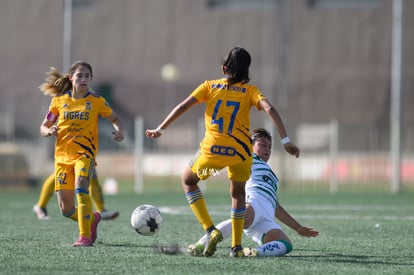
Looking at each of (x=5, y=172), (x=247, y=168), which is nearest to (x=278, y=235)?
(x=247, y=168)

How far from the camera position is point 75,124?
9953mm

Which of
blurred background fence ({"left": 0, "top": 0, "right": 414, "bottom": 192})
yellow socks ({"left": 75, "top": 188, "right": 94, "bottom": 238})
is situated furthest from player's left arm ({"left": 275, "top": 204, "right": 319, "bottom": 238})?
blurred background fence ({"left": 0, "top": 0, "right": 414, "bottom": 192})

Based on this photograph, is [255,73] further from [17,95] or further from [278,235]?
[278,235]

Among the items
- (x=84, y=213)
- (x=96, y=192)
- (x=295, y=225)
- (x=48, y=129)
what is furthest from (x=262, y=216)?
(x=96, y=192)

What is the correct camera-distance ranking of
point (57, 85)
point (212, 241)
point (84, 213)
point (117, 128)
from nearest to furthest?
point (212, 241)
point (84, 213)
point (117, 128)
point (57, 85)

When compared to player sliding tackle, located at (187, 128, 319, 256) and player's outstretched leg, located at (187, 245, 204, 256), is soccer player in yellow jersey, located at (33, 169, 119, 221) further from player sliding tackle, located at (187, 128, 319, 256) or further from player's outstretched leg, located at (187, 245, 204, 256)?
player's outstretched leg, located at (187, 245, 204, 256)

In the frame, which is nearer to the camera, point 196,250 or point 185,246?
point 196,250

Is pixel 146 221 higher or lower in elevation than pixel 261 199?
lower

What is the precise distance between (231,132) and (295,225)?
129cm

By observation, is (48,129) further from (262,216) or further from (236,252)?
(236,252)

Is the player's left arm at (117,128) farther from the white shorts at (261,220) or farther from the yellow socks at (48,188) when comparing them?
the yellow socks at (48,188)

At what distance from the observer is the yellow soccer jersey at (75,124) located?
9.88 m

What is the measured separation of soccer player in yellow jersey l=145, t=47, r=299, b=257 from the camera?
8.27 meters

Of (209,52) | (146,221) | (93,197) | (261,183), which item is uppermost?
(209,52)
